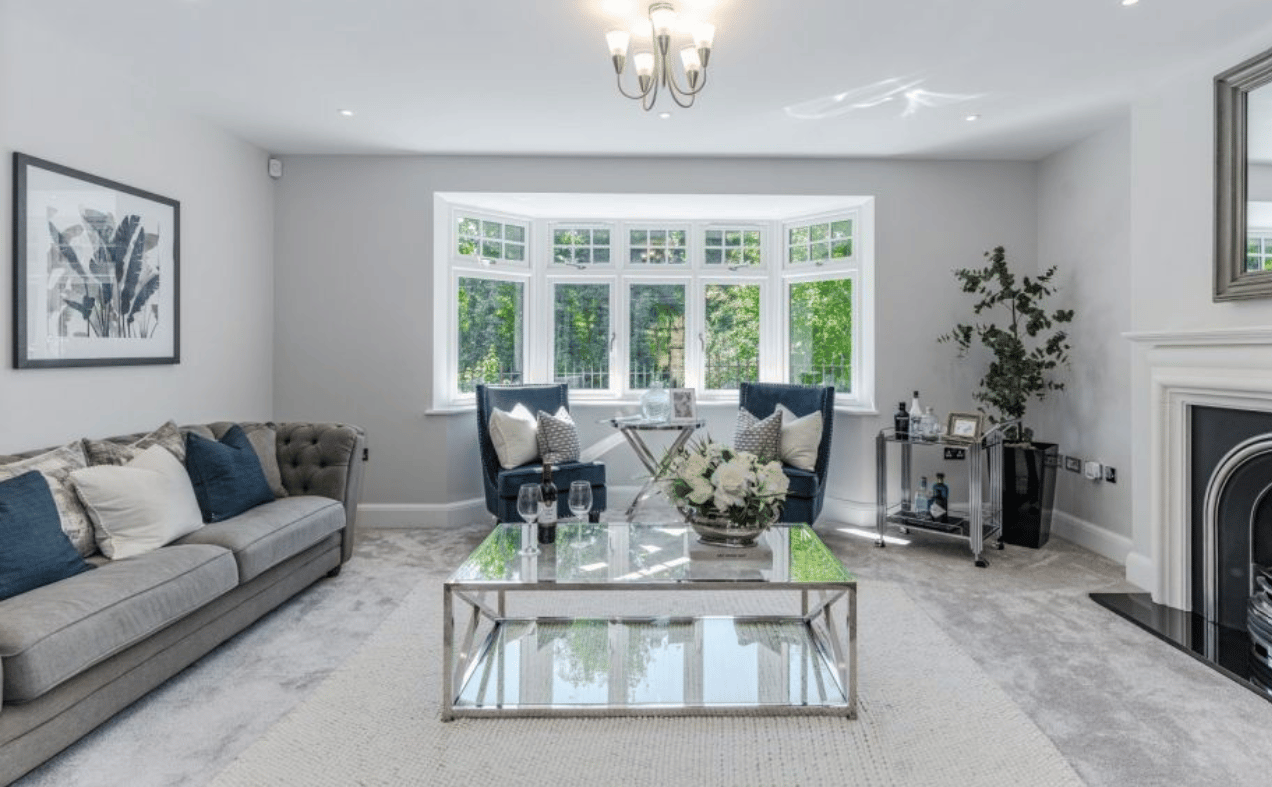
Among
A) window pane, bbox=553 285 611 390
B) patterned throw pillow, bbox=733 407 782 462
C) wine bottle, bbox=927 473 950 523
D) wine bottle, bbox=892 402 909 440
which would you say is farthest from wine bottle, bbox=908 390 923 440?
window pane, bbox=553 285 611 390

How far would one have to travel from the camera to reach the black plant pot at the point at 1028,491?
13.8 feet

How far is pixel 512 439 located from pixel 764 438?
164 cm

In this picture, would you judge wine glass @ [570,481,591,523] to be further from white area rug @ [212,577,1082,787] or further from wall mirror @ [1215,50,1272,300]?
wall mirror @ [1215,50,1272,300]

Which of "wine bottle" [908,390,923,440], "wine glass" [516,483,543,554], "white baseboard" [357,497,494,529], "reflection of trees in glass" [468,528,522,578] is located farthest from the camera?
"white baseboard" [357,497,494,529]

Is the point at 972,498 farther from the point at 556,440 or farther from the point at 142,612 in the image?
the point at 142,612

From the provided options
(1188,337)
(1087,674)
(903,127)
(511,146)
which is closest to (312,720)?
(1087,674)

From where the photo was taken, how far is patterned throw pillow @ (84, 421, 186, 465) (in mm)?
2799

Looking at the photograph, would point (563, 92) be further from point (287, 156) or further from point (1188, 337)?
point (1188, 337)

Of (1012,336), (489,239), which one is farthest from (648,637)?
(489,239)

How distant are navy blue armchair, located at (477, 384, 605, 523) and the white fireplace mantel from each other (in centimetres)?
291

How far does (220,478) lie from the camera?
10.2 feet

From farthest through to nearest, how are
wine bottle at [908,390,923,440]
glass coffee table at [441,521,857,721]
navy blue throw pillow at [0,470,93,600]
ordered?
wine bottle at [908,390,923,440] < glass coffee table at [441,521,857,721] < navy blue throw pillow at [0,470,93,600]

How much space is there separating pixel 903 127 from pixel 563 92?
2.01m

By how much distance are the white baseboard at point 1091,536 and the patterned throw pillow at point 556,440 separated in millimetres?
3239
